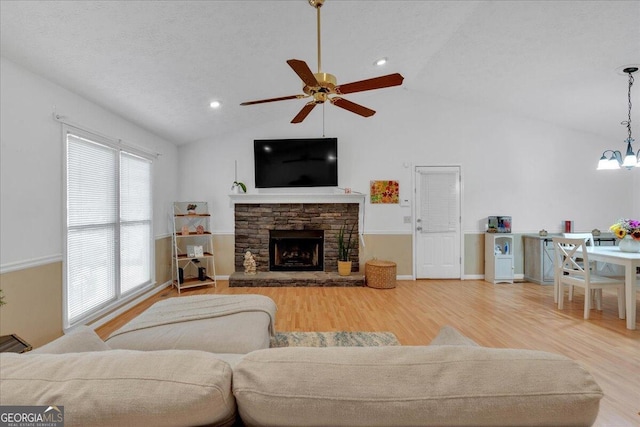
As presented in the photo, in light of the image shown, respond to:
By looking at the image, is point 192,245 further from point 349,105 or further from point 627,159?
point 627,159

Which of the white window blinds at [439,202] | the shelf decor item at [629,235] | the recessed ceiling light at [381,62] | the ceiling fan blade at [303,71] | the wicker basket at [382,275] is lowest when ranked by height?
the wicker basket at [382,275]

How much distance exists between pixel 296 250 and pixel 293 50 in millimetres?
3494

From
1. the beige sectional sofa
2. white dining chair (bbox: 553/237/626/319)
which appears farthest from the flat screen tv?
the beige sectional sofa

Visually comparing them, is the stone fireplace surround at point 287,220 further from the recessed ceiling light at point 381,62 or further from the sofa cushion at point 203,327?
the sofa cushion at point 203,327

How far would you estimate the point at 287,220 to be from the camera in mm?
5508

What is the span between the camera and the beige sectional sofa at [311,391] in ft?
2.41

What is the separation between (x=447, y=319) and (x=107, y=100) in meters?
4.63

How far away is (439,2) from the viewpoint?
10.1 feet

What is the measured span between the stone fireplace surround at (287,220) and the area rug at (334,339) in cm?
234

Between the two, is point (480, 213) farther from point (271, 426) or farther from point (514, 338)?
point (271, 426)

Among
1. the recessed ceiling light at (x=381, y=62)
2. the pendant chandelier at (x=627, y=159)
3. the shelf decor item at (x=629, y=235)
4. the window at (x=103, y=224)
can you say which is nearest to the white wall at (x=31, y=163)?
the window at (x=103, y=224)

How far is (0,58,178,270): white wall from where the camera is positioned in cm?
236

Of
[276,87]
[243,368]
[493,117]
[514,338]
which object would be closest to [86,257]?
[276,87]

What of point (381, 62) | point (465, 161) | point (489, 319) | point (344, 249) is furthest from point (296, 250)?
point (465, 161)
